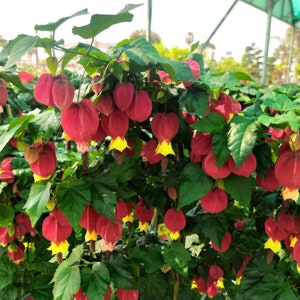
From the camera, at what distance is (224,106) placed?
83 centimetres

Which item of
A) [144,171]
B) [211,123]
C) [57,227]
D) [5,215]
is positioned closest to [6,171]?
[5,215]

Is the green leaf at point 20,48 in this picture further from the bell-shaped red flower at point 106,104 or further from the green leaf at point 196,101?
the green leaf at point 196,101

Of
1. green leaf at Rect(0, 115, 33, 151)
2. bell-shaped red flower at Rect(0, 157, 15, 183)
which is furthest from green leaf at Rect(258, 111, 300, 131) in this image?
bell-shaped red flower at Rect(0, 157, 15, 183)

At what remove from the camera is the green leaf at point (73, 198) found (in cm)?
80

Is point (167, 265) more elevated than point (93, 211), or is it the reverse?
point (93, 211)

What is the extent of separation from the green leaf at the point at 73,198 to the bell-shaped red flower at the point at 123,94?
0.61 ft

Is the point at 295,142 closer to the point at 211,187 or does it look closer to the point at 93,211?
the point at 211,187

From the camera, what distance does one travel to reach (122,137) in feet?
2.65

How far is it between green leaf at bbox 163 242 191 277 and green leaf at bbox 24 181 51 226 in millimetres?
364

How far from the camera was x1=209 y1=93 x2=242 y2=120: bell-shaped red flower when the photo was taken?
32.6 inches

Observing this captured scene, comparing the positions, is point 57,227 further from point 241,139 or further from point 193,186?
point 241,139

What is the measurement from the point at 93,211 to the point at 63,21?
441 mm

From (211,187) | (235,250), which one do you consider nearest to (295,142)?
(211,187)

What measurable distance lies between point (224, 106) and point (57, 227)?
45 cm
